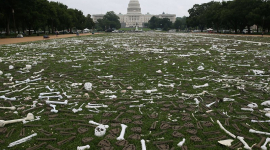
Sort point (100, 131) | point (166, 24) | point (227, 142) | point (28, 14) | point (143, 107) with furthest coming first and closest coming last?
point (166, 24)
point (28, 14)
point (143, 107)
point (100, 131)
point (227, 142)

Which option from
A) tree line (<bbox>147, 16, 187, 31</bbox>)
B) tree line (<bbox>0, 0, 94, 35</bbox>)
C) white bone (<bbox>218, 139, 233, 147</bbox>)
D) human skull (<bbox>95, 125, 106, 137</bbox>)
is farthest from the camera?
tree line (<bbox>147, 16, 187, 31</bbox>)

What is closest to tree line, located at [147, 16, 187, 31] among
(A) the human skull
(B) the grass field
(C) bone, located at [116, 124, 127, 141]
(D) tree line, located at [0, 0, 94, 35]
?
(D) tree line, located at [0, 0, 94, 35]

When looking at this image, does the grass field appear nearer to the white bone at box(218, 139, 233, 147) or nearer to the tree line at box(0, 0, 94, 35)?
the white bone at box(218, 139, 233, 147)

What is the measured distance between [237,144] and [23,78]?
8.63 metres

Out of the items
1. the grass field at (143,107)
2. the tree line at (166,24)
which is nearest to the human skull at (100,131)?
the grass field at (143,107)

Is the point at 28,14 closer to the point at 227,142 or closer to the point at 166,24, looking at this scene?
the point at 227,142

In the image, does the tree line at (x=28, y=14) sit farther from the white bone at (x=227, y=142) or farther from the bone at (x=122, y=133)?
the white bone at (x=227, y=142)

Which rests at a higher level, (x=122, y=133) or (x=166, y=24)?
(x=166, y=24)

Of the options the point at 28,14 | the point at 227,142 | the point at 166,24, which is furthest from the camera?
the point at 166,24

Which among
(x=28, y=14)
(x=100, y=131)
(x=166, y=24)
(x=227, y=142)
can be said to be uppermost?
(x=166, y=24)

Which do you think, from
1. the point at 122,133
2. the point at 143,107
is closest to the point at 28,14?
the point at 143,107

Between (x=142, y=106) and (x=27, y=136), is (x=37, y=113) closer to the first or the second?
(x=27, y=136)

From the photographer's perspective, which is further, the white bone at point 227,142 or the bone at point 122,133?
the bone at point 122,133

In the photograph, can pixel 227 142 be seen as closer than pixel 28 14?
Yes
